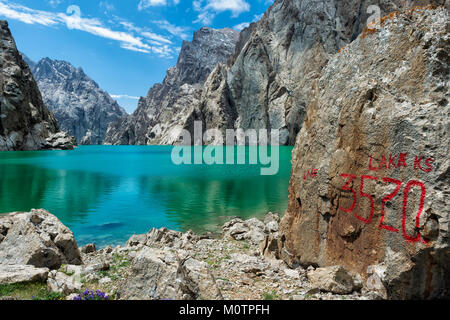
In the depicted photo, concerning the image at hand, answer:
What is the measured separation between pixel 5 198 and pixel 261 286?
112ft

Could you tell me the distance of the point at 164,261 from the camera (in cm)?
682

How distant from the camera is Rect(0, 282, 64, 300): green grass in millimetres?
6879

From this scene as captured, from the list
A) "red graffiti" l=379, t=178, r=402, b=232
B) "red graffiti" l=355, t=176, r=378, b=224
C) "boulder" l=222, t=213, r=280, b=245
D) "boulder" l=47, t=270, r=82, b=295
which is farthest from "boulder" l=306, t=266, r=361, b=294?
"boulder" l=222, t=213, r=280, b=245

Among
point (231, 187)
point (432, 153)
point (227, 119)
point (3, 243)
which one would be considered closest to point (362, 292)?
point (432, 153)

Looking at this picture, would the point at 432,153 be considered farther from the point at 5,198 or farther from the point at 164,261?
the point at 5,198

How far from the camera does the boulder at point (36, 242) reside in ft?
31.2

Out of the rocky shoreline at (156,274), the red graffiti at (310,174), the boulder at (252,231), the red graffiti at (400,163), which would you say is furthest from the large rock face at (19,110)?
the red graffiti at (400,163)

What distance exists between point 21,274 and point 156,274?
4.37 meters

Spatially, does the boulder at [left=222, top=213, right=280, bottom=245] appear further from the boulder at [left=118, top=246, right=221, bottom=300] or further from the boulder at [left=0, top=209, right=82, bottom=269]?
the boulder at [left=118, top=246, right=221, bottom=300]

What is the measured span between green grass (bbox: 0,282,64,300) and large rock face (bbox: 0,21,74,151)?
13238 cm

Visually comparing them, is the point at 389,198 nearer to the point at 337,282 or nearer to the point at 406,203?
the point at 406,203

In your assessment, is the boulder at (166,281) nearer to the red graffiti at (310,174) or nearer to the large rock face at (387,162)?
the large rock face at (387,162)

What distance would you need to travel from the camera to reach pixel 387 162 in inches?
281

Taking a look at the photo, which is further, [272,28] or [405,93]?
[272,28]
